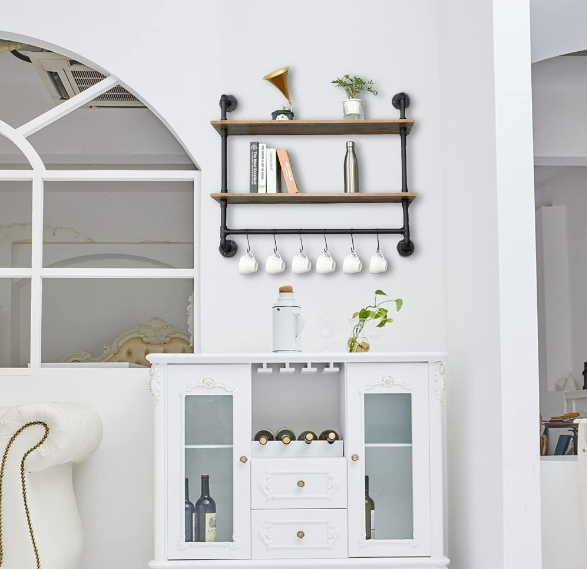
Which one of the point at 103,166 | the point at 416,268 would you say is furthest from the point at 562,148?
the point at 103,166

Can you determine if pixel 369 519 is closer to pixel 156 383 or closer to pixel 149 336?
pixel 156 383

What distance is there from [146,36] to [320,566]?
92.8 inches

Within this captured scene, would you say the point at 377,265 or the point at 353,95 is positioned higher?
the point at 353,95

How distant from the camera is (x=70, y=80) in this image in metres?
3.76

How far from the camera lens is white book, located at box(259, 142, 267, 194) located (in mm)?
3541

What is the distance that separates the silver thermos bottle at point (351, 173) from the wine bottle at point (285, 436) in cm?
106

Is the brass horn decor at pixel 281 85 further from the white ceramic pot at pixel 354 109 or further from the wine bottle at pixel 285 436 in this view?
the wine bottle at pixel 285 436

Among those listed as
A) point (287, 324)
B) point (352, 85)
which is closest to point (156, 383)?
point (287, 324)

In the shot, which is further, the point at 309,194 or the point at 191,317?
the point at 191,317

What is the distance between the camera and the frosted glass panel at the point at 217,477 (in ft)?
10.1

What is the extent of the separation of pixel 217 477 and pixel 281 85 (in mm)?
1692

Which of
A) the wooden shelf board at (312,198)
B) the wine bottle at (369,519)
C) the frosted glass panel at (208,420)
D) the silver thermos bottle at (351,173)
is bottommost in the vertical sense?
the wine bottle at (369,519)

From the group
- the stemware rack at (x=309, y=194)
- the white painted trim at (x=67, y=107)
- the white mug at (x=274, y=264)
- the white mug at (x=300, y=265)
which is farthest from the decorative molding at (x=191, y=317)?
the white painted trim at (x=67, y=107)

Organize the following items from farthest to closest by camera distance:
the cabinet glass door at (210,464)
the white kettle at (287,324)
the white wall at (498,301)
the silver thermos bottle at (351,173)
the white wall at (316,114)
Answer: the silver thermos bottle at (351,173) → the white wall at (316,114) → the white kettle at (287,324) → the cabinet glass door at (210,464) → the white wall at (498,301)
